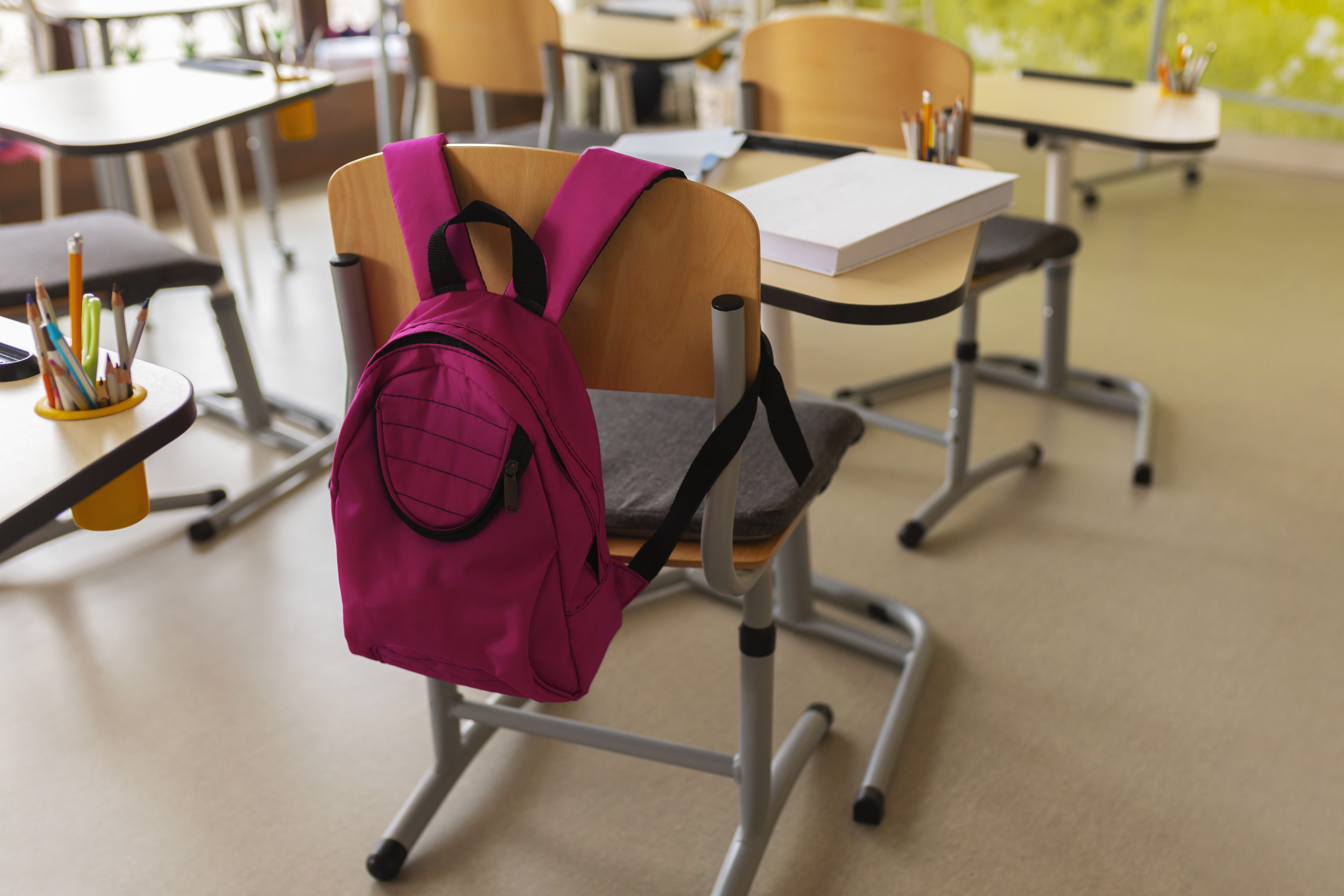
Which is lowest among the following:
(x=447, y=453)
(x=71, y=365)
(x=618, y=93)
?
(x=447, y=453)

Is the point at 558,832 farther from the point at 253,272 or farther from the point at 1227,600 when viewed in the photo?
the point at 253,272

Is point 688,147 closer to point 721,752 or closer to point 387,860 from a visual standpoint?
point 721,752

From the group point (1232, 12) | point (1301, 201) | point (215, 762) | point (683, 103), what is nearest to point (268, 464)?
point (215, 762)

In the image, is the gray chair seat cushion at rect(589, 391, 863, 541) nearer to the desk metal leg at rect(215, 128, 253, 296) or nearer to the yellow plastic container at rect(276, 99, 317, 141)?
the yellow plastic container at rect(276, 99, 317, 141)

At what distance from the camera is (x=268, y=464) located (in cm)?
235

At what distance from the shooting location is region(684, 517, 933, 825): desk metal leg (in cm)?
157

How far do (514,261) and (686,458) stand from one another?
15.2 inches

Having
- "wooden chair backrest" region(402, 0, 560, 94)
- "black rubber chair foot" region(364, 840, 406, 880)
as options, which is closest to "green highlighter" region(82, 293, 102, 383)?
"black rubber chair foot" region(364, 840, 406, 880)

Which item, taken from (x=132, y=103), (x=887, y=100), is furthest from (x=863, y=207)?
(x=132, y=103)

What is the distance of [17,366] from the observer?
94cm

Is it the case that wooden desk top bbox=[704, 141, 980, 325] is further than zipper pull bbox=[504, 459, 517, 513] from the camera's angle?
Yes

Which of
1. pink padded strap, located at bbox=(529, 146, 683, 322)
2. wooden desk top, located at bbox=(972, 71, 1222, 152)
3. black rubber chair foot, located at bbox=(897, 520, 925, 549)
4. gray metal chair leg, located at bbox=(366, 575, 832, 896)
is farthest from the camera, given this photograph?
black rubber chair foot, located at bbox=(897, 520, 925, 549)

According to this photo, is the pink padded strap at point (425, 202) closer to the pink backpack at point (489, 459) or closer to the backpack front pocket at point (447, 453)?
the pink backpack at point (489, 459)

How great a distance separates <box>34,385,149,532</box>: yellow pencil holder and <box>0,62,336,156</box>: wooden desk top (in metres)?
1.14
